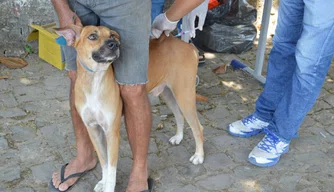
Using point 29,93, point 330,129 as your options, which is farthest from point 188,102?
point 29,93

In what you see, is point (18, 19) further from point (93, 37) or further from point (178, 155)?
point (93, 37)

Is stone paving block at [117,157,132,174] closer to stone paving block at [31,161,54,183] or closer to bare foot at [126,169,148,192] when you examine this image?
bare foot at [126,169,148,192]

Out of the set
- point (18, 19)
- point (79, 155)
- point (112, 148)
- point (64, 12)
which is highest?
point (64, 12)

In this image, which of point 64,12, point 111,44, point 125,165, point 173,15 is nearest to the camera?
point 111,44

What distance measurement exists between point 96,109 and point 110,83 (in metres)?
0.20

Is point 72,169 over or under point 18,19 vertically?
under

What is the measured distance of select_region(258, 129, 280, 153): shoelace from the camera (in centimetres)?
430

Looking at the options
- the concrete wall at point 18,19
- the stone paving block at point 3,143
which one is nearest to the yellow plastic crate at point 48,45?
the concrete wall at point 18,19

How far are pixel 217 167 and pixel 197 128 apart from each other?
40 centimetres

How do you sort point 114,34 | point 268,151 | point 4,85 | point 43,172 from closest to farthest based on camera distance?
point 114,34
point 43,172
point 268,151
point 4,85

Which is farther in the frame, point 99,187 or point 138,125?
point 99,187

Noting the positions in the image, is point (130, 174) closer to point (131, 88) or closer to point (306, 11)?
point (131, 88)

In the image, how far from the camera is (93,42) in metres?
3.09

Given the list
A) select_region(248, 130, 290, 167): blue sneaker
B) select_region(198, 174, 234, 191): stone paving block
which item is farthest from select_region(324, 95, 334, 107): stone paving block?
select_region(198, 174, 234, 191): stone paving block
